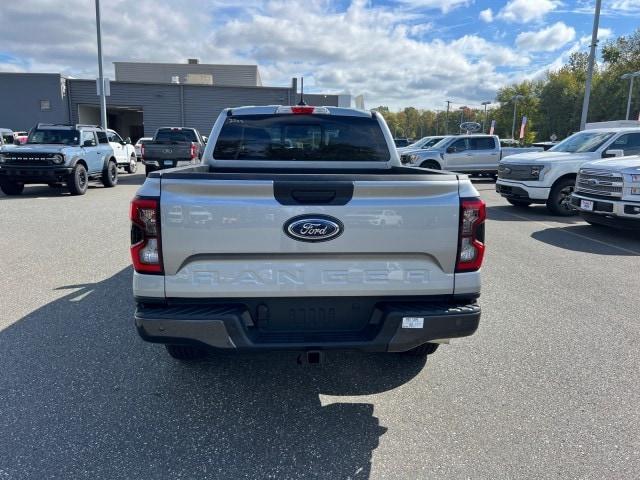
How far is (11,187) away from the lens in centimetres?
1370

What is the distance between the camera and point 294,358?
12.6 feet

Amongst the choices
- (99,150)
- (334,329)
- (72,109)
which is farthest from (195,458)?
(72,109)

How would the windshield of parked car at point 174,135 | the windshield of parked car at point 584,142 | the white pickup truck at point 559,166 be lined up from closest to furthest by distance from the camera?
the white pickup truck at point 559,166 < the windshield of parked car at point 584,142 < the windshield of parked car at point 174,135

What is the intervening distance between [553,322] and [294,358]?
8.89 ft

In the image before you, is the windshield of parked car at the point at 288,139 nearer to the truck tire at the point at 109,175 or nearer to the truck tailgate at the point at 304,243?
the truck tailgate at the point at 304,243

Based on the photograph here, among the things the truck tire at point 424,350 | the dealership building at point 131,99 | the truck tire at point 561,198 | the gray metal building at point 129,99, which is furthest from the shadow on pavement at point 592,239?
the gray metal building at point 129,99

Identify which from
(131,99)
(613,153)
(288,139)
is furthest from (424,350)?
(131,99)

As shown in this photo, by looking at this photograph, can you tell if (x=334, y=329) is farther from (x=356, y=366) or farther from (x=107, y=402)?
(x=107, y=402)

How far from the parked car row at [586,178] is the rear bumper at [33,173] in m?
11.9

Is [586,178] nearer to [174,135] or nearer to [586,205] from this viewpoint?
[586,205]

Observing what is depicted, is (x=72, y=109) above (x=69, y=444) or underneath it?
above

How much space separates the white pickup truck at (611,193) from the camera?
27.2 feet

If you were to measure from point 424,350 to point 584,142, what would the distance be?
10316 millimetres

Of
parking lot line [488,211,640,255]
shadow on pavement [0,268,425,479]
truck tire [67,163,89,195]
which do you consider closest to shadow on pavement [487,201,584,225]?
parking lot line [488,211,640,255]
